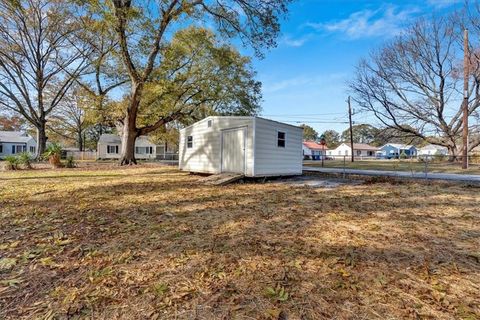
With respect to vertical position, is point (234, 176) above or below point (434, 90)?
below

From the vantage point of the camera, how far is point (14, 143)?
35156mm

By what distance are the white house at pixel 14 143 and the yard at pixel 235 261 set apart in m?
39.2

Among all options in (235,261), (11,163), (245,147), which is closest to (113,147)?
(11,163)

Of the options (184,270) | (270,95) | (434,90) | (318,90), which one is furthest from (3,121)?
(434,90)

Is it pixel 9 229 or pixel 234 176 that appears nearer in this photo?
pixel 9 229

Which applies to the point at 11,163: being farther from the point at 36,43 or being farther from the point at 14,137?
the point at 14,137

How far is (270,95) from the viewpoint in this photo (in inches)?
981

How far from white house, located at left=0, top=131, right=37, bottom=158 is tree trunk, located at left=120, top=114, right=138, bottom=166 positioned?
25606mm

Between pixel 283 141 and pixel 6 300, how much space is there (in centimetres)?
968

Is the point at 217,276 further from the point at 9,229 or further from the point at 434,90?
the point at 434,90

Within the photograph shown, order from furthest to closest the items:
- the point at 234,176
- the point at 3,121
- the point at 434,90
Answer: the point at 3,121 → the point at 434,90 → the point at 234,176

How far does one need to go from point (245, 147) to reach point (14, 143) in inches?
1566

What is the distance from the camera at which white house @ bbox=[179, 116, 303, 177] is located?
Answer: 955cm

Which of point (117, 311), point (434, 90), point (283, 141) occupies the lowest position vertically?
point (117, 311)
